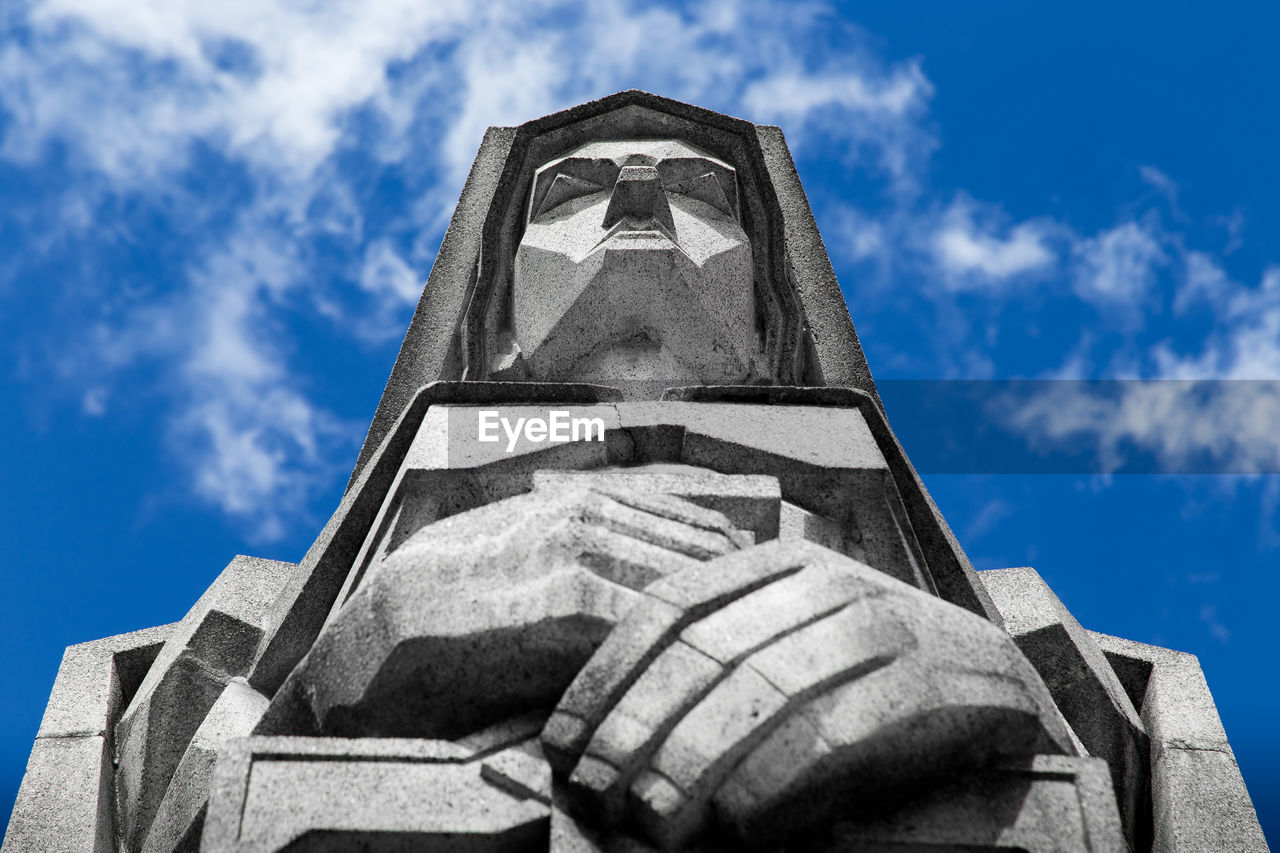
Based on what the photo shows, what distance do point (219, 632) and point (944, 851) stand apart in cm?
258

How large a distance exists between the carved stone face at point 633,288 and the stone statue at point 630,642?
16 millimetres

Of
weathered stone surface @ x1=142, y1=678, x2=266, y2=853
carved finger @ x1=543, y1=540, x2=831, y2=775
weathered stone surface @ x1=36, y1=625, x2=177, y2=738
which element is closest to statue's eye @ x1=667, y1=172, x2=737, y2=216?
weathered stone surface @ x1=36, y1=625, x2=177, y2=738

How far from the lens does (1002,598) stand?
382 centimetres

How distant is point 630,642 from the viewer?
1844 mm

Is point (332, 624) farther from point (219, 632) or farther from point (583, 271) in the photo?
point (583, 271)

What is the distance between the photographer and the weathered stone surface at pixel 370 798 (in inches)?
69.6

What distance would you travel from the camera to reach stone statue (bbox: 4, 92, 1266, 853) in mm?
1766

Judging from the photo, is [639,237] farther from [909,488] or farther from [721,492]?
[721,492]

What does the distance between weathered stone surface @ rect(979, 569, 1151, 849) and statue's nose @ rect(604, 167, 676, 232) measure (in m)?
2.27

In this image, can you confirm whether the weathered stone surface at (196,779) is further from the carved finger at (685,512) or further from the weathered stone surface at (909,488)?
the weathered stone surface at (909,488)

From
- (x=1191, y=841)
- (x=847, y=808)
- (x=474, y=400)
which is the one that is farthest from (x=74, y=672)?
(x=1191, y=841)

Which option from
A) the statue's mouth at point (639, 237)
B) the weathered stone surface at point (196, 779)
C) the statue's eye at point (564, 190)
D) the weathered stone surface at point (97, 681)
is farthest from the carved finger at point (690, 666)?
the statue's eye at point (564, 190)

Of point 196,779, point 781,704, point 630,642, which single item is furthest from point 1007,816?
point 196,779

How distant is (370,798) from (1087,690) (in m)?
2.60
